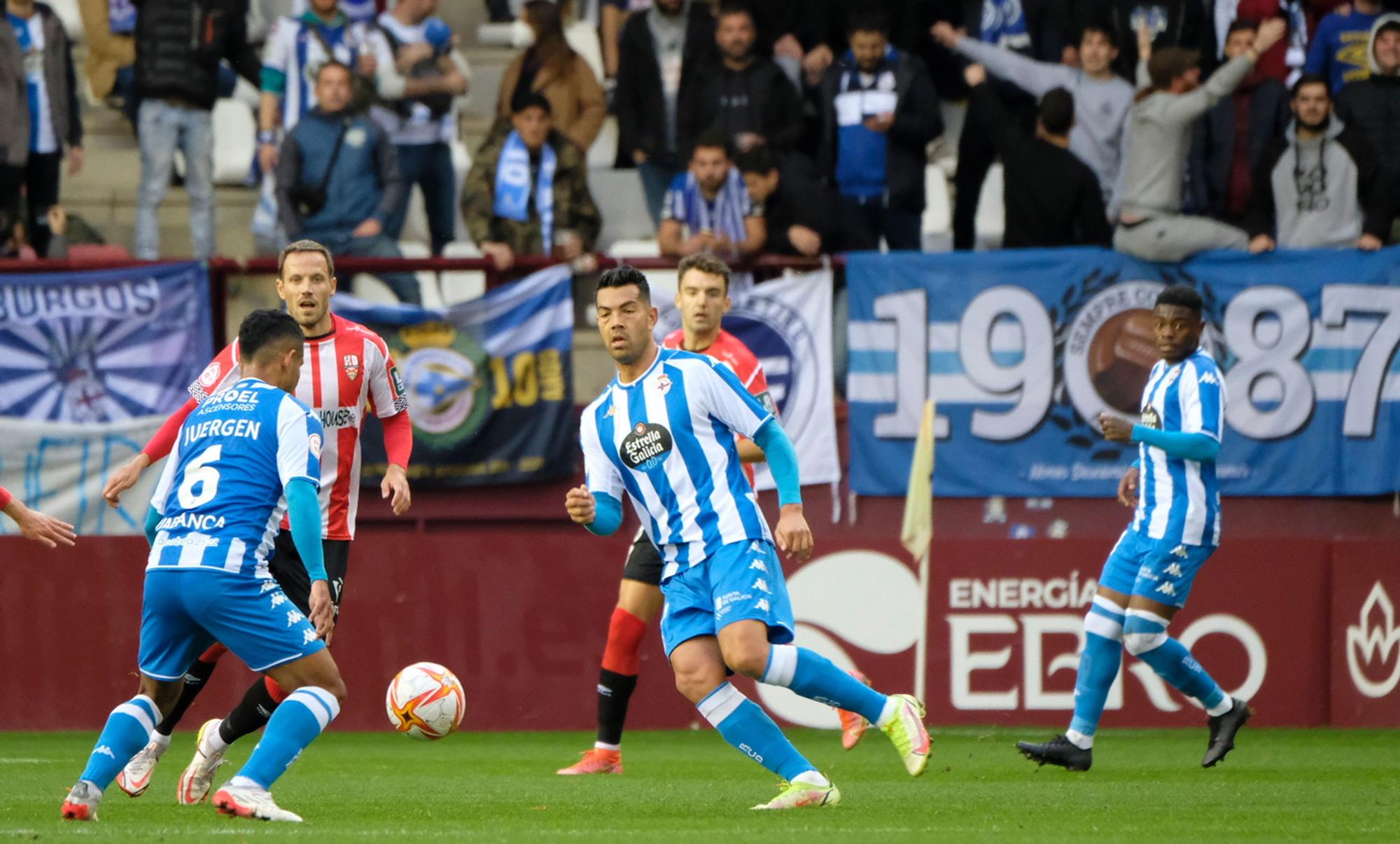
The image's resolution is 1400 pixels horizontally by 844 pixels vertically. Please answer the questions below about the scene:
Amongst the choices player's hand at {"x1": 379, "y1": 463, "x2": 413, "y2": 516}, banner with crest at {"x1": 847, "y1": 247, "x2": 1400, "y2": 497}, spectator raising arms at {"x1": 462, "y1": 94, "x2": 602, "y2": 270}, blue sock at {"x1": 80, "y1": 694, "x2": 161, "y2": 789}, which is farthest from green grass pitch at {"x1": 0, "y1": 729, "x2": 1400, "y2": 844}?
spectator raising arms at {"x1": 462, "y1": 94, "x2": 602, "y2": 270}

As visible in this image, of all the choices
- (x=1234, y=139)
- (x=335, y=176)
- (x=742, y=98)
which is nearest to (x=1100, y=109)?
(x=1234, y=139)

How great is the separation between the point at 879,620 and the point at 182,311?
507 cm

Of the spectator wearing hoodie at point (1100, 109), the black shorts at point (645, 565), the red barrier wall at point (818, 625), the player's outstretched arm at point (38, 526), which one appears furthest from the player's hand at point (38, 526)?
the spectator wearing hoodie at point (1100, 109)

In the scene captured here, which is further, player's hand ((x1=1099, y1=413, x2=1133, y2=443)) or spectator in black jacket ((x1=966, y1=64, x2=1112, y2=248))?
spectator in black jacket ((x1=966, y1=64, x2=1112, y2=248))

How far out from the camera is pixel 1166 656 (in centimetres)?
901

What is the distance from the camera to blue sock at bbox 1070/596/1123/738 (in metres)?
8.78

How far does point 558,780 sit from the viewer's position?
8523mm

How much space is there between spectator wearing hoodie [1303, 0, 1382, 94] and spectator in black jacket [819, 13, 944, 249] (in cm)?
278

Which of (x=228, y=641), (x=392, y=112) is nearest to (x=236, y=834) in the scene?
(x=228, y=641)

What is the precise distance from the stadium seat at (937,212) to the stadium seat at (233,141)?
5558 mm

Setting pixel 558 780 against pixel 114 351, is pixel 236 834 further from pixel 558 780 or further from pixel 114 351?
pixel 114 351

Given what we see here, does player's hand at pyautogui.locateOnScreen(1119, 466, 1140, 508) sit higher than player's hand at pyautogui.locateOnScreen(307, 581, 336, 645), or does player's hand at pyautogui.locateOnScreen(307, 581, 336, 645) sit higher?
player's hand at pyautogui.locateOnScreen(307, 581, 336, 645)

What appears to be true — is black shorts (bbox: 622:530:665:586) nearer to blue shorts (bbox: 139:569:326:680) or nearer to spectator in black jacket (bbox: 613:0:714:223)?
blue shorts (bbox: 139:569:326:680)

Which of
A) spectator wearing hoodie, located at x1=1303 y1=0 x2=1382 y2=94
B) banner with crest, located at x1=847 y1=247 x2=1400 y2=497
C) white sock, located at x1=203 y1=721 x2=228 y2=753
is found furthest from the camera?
spectator wearing hoodie, located at x1=1303 y1=0 x2=1382 y2=94
